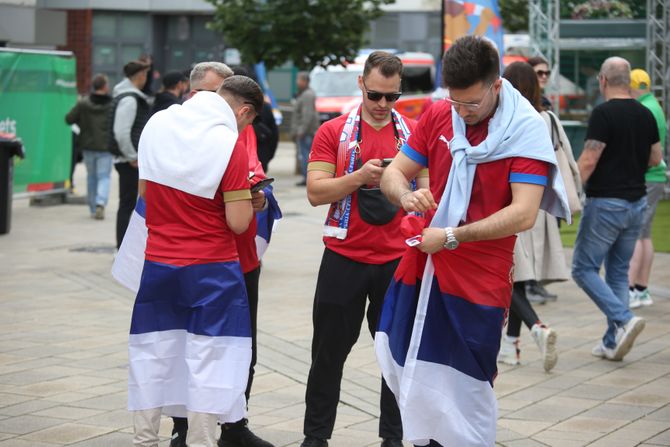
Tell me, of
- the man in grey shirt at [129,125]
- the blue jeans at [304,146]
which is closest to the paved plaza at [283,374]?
the man in grey shirt at [129,125]

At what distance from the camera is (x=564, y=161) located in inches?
299

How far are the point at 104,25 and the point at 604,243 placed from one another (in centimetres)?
3525

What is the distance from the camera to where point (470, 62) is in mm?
4152

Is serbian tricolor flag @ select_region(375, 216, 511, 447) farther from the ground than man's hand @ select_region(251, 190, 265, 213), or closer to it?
closer to it

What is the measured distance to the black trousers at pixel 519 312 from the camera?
713 centimetres

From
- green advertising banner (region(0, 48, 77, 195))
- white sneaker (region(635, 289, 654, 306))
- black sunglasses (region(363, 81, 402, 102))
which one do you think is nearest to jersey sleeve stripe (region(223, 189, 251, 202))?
black sunglasses (region(363, 81, 402, 102))

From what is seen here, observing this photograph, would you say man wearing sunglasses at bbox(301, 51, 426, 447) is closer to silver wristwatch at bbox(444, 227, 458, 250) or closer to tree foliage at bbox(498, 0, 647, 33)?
silver wristwatch at bbox(444, 227, 458, 250)

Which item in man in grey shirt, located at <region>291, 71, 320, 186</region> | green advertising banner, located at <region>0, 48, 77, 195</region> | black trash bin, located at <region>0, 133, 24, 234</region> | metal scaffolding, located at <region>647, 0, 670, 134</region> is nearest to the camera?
black trash bin, located at <region>0, 133, 24, 234</region>

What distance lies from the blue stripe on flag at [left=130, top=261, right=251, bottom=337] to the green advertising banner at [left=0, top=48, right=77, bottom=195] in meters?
11.1

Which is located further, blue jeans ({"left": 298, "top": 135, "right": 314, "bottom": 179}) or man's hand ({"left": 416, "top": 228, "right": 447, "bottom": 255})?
blue jeans ({"left": 298, "top": 135, "right": 314, "bottom": 179})

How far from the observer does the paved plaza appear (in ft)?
19.2

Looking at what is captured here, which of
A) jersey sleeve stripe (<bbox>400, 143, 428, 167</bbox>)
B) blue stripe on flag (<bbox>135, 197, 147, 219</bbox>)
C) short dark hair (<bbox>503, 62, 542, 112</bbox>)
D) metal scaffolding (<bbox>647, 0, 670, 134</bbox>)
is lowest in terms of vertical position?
blue stripe on flag (<bbox>135, 197, 147, 219</bbox>)

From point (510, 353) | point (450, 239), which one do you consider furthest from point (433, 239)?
point (510, 353)

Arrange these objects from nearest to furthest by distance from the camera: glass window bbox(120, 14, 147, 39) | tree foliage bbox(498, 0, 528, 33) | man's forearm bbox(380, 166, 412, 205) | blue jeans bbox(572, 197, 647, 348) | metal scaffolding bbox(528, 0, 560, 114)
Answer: man's forearm bbox(380, 166, 412, 205) < blue jeans bbox(572, 197, 647, 348) < metal scaffolding bbox(528, 0, 560, 114) < tree foliage bbox(498, 0, 528, 33) < glass window bbox(120, 14, 147, 39)
